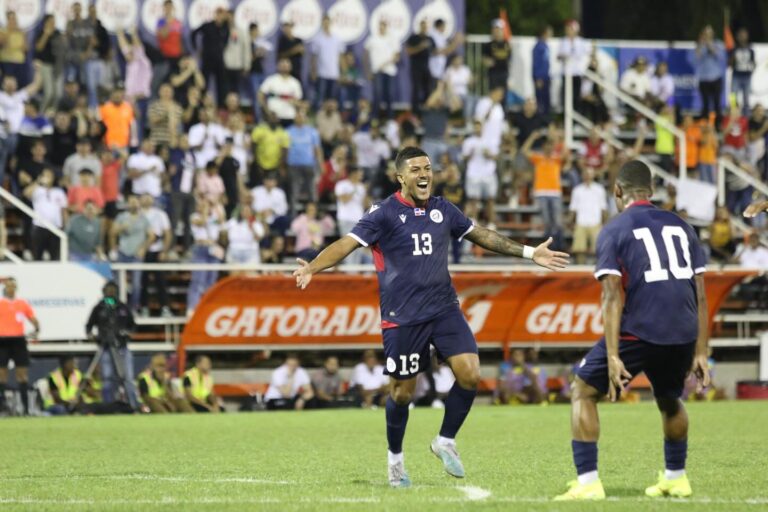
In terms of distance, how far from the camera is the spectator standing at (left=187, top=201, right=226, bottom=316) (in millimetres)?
25469

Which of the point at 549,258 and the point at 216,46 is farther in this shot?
the point at 216,46

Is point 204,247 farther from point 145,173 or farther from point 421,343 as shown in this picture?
point 421,343

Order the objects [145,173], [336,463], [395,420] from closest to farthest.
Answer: [395,420] → [336,463] → [145,173]

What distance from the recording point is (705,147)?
1220 inches

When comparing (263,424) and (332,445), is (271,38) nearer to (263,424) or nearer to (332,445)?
(263,424)

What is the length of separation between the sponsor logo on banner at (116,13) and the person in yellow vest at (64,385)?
9.24 metres

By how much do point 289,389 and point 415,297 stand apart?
14.5 m

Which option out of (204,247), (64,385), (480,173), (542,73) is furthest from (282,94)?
(64,385)

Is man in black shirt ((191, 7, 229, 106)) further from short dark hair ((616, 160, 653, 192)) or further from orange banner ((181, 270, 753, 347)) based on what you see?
short dark hair ((616, 160, 653, 192))

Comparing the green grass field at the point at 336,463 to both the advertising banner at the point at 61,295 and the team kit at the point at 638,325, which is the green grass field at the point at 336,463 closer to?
the team kit at the point at 638,325

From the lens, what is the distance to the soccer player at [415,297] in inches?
420

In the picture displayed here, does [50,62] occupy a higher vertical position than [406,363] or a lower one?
higher

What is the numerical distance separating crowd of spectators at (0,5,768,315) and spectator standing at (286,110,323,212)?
0.03m

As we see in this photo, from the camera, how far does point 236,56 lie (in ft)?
96.3
